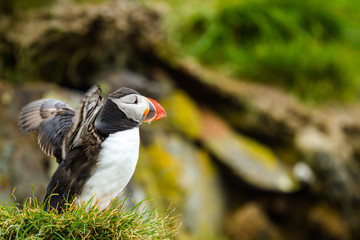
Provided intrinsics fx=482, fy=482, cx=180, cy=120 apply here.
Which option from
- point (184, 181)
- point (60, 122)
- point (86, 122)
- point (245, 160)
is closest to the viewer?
point (86, 122)

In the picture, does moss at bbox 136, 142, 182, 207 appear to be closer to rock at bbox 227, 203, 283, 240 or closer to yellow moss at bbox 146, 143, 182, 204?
yellow moss at bbox 146, 143, 182, 204

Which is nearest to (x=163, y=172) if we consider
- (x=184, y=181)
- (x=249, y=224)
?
(x=184, y=181)

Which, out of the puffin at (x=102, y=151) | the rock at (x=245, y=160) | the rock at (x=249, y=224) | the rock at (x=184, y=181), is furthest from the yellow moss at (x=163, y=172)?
the puffin at (x=102, y=151)

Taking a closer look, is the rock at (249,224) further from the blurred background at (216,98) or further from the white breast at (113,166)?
the white breast at (113,166)

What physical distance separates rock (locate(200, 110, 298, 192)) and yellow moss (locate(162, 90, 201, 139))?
149 mm

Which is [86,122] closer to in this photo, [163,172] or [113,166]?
[113,166]

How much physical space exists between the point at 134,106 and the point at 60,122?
57cm

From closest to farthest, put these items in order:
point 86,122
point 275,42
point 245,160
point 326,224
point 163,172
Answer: point 86,122
point 163,172
point 245,160
point 326,224
point 275,42

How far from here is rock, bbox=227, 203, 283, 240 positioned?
19.6 ft

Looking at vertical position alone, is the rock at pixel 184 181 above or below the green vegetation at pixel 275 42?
below

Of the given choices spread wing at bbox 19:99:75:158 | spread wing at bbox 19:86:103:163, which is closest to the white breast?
spread wing at bbox 19:86:103:163

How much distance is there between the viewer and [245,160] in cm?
596

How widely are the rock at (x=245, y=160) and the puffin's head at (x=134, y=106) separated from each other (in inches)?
141

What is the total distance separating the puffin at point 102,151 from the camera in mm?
2305
